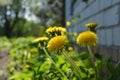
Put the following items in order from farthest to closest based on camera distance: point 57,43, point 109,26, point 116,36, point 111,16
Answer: point 109,26
point 111,16
point 116,36
point 57,43

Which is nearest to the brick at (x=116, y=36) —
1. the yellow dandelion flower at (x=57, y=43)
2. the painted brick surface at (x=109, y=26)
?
the painted brick surface at (x=109, y=26)

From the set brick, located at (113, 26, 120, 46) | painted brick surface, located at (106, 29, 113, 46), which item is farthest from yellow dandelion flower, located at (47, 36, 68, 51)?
painted brick surface, located at (106, 29, 113, 46)

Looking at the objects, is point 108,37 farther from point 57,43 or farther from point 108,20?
point 57,43

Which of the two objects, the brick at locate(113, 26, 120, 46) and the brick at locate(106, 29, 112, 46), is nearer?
the brick at locate(113, 26, 120, 46)

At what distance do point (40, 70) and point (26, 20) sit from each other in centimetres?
3520

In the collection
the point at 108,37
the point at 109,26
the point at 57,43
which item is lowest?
the point at 108,37

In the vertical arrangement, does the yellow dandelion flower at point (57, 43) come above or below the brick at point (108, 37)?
above

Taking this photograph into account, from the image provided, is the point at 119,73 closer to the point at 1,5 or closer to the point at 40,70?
the point at 40,70

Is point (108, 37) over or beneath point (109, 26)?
beneath

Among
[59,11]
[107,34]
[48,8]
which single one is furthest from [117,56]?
[48,8]

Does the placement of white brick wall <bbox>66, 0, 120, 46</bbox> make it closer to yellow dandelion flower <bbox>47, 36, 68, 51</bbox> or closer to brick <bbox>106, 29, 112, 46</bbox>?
brick <bbox>106, 29, 112, 46</bbox>

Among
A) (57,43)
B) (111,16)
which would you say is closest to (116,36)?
(111,16)

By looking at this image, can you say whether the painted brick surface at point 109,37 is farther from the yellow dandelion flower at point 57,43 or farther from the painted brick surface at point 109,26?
the yellow dandelion flower at point 57,43

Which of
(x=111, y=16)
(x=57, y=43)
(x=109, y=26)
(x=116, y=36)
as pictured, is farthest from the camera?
(x=109, y=26)
